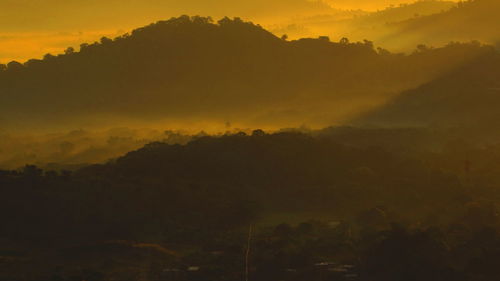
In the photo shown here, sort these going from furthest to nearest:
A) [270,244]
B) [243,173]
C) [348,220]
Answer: [243,173], [348,220], [270,244]

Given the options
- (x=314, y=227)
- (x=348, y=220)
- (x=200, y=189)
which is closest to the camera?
(x=314, y=227)

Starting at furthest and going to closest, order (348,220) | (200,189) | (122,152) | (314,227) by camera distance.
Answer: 1. (122,152)
2. (200,189)
3. (348,220)
4. (314,227)

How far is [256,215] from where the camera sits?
317ft

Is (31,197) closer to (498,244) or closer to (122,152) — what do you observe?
(498,244)

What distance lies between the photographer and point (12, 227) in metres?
90.1

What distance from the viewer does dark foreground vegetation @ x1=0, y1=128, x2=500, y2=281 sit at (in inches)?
2918

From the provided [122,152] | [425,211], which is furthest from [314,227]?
[122,152]

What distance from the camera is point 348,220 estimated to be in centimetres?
9350

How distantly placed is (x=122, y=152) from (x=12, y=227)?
85877 mm

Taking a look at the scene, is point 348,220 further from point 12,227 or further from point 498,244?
point 12,227

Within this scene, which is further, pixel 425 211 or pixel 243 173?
pixel 243 173

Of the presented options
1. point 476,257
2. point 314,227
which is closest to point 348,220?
point 314,227

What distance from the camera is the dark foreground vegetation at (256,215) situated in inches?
2918

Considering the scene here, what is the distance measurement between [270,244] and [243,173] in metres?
30.8
